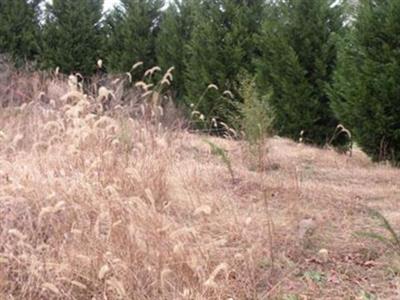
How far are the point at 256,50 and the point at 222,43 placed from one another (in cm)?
59

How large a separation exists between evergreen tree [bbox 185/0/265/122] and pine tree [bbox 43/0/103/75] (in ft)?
11.5

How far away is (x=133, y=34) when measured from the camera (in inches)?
496

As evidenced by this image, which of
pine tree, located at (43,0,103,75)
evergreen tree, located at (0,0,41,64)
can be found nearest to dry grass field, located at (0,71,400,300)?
pine tree, located at (43,0,103,75)

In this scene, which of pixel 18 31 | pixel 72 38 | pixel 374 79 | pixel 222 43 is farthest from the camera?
pixel 18 31

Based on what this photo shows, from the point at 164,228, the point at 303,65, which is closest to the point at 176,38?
the point at 303,65

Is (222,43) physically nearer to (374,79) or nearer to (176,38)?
(176,38)

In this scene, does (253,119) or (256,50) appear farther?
(256,50)

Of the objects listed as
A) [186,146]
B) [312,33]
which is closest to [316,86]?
[312,33]

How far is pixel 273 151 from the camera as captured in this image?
7.17 meters

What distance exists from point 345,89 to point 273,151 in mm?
1146

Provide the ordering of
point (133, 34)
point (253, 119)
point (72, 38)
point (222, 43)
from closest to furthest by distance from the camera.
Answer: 1. point (253, 119)
2. point (222, 43)
3. point (133, 34)
4. point (72, 38)

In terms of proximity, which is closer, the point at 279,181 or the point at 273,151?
the point at 279,181

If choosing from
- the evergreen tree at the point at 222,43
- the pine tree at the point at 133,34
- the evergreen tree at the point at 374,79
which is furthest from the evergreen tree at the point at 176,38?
the evergreen tree at the point at 374,79

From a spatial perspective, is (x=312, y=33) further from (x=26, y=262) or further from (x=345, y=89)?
(x=26, y=262)
